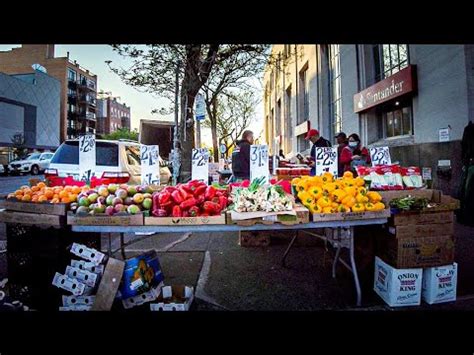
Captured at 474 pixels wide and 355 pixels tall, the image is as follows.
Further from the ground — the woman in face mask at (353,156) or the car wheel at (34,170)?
the car wheel at (34,170)

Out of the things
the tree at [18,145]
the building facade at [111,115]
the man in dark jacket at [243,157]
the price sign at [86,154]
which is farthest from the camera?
the building facade at [111,115]

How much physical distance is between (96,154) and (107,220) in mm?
4294

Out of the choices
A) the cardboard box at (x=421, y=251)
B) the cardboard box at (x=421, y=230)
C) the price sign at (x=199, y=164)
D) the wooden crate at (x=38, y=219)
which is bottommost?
the cardboard box at (x=421, y=251)

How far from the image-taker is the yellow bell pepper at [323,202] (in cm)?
301

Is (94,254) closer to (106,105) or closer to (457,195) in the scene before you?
(457,195)

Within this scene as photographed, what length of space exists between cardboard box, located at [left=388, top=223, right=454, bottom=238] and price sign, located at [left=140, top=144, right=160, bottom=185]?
309 centimetres

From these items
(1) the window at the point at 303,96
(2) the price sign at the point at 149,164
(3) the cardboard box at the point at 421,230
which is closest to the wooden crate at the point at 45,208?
(2) the price sign at the point at 149,164

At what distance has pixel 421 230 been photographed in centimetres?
309

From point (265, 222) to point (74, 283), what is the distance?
6.40ft

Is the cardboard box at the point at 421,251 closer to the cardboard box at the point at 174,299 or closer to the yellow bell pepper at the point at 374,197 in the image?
the yellow bell pepper at the point at 374,197

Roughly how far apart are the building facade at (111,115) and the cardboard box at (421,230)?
76497mm

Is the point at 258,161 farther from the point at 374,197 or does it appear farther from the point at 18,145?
the point at 18,145

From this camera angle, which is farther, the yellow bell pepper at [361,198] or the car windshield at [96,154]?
the car windshield at [96,154]

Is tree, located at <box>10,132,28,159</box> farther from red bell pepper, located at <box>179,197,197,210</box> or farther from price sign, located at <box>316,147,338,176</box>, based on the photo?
price sign, located at <box>316,147,338,176</box>
